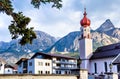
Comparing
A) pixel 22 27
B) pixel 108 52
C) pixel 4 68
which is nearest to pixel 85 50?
pixel 108 52

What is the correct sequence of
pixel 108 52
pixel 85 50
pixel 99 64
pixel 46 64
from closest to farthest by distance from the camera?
pixel 108 52
pixel 99 64
pixel 85 50
pixel 46 64

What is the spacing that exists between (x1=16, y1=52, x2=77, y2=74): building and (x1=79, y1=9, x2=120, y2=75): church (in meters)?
7.32

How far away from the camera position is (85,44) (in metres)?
88.0

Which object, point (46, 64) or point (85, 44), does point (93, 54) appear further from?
point (46, 64)

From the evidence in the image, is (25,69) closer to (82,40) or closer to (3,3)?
(82,40)

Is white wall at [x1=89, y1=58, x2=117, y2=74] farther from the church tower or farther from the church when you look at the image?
the church tower

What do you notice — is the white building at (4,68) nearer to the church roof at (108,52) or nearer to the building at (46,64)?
the building at (46,64)

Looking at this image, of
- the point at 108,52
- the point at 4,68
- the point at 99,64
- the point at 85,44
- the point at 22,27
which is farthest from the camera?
the point at 4,68

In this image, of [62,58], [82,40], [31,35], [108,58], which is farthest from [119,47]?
[31,35]

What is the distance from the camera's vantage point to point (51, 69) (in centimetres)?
9025

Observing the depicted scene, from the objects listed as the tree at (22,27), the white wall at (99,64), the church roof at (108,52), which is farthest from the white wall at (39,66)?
the tree at (22,27)

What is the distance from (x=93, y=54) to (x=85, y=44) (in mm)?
4181

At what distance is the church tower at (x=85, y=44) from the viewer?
282 ft

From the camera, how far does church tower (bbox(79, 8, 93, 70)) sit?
86062mm
